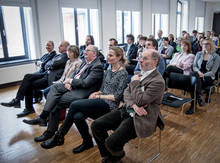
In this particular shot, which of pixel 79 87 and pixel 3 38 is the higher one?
pixel 3 38

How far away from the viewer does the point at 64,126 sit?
2.46 meters

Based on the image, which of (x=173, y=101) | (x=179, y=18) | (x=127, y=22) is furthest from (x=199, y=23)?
(x=173, y=101)

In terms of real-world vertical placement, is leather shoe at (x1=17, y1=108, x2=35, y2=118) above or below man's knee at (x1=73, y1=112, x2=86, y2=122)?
below

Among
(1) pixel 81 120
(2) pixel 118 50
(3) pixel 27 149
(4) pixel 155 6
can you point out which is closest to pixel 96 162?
(1) pixel 81 120

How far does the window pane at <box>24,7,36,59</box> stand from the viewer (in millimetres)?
5797

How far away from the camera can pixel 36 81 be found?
370cm

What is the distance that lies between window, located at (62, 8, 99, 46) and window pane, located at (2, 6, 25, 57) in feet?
4.67

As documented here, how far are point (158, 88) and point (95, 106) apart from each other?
812 mm

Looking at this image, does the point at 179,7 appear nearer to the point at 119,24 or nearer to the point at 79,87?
the point at 119,24

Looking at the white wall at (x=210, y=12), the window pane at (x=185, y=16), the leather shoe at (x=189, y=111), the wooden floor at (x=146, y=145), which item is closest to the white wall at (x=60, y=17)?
the window pane at (x=185, y=16)

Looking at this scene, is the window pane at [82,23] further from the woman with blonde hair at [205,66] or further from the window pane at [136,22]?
the woman with blonde hair at [205,66]

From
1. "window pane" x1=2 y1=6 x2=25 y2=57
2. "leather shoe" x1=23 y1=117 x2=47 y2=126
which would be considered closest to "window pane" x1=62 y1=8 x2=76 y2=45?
"window pane" x1=2 y1=6 x2=25 y2=57

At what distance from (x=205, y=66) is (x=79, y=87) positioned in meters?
2.56

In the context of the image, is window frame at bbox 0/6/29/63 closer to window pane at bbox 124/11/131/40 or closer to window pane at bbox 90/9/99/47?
window pane at bbox 90/9/99/47
